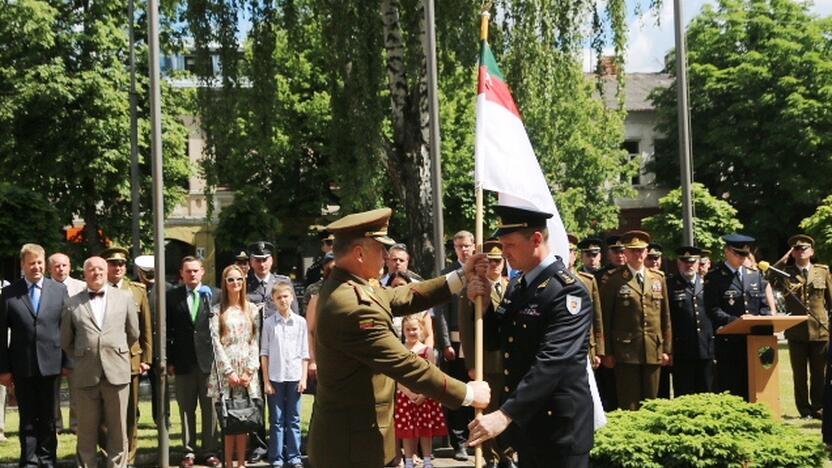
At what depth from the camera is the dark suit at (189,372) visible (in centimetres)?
1180

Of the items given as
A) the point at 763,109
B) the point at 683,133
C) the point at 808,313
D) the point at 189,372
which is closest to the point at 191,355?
the point at 189,372

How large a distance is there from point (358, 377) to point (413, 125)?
36.0 feet

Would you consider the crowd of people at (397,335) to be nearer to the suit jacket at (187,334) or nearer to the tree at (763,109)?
the suit jacket at (187,334)

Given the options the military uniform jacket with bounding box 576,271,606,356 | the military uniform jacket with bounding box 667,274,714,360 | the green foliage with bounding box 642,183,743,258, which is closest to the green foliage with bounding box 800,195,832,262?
the green foliage with bounding box 642,183,743,258

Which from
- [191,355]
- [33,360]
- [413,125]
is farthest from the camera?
[413,125]

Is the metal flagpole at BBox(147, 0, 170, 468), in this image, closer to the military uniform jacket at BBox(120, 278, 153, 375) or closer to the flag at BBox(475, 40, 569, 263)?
the military uniform jacket at BBox(120, 278, 153, 375)

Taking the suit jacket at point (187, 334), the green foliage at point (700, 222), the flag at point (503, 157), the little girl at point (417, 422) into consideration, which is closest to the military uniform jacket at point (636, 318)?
the little girl at point (417, 422)

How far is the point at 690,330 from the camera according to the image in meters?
12.7

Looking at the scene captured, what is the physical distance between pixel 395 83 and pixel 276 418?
6.73 meters

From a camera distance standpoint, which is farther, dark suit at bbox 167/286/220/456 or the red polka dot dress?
dark suit at bbox 167/286/220/456

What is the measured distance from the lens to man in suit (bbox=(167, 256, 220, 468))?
37.9 ft

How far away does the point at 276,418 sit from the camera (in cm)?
1113

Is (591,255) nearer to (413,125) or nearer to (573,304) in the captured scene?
(413,125)

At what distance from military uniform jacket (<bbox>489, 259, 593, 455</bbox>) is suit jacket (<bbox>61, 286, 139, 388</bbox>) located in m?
5.58
